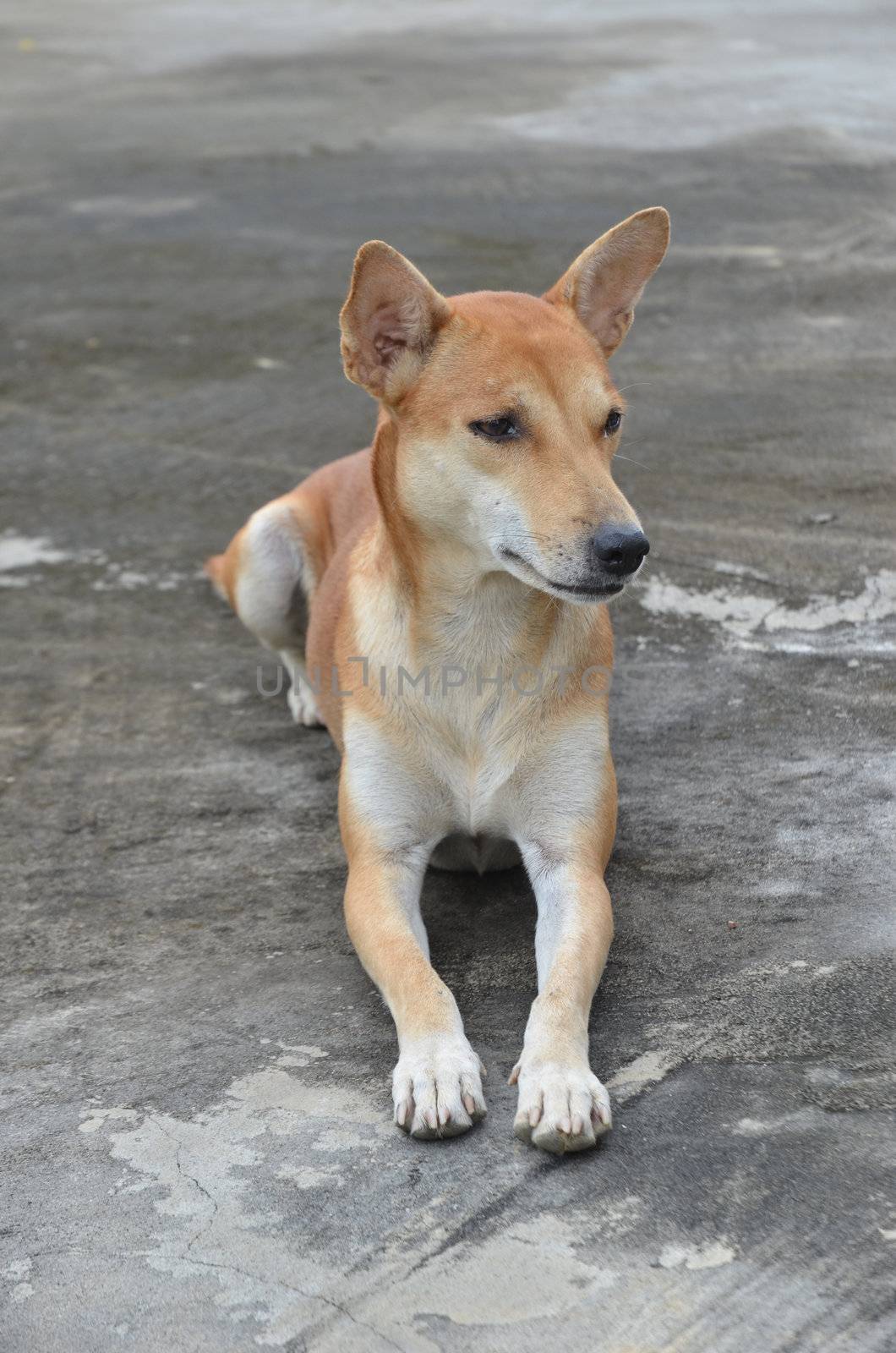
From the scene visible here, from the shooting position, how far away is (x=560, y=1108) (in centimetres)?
306

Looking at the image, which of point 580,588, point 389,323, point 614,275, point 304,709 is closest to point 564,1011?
point 580,588

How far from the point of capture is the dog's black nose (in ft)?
11.0

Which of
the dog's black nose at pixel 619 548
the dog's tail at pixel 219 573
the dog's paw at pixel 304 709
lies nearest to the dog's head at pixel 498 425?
the dog's black nose at pixel 619 548

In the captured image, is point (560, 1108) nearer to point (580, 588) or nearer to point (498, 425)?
point (580, 588)

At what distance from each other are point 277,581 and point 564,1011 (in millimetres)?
2397

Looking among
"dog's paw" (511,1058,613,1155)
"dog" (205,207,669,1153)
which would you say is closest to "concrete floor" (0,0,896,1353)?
"dog's paw" (511,1058,613,1155)

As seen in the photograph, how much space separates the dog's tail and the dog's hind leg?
22 centimetres

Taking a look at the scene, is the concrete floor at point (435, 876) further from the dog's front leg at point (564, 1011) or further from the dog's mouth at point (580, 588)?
the dog's mouth at point (580, 588)

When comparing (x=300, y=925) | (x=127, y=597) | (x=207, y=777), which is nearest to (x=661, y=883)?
(x=300, y=925)

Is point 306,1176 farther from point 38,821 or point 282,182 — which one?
point 282,182

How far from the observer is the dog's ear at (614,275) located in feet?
13.0

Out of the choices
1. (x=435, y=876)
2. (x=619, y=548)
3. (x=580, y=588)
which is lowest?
(x=435, y=876)

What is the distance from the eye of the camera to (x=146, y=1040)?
3559 mm

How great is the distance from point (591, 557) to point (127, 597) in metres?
3.17
